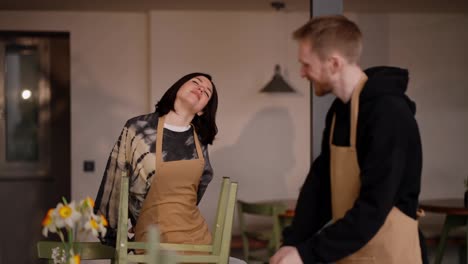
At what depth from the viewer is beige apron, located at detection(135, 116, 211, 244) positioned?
3.16 meters

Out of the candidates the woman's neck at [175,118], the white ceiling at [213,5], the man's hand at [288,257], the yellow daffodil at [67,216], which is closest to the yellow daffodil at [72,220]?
the yellow daffodil at [67,216]

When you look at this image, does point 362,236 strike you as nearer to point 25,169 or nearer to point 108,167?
point 108,167

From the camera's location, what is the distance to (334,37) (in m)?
2.05

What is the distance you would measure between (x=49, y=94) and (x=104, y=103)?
628 millimetres

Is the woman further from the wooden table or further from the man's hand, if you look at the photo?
the wooden table

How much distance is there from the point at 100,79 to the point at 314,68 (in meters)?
5.23

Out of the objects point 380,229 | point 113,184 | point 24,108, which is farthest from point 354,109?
point 24,108

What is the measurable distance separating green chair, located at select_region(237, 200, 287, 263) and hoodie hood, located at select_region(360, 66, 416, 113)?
368cm

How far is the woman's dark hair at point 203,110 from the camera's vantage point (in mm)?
3285

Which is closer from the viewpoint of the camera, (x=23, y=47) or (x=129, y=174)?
(x=129, y=174)

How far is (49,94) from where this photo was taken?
7402 mm

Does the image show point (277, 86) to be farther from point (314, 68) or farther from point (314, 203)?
point (314, 68)

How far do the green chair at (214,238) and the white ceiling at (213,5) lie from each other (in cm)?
379

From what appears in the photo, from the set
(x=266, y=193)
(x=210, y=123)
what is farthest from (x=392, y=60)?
(x=210, y=123)
